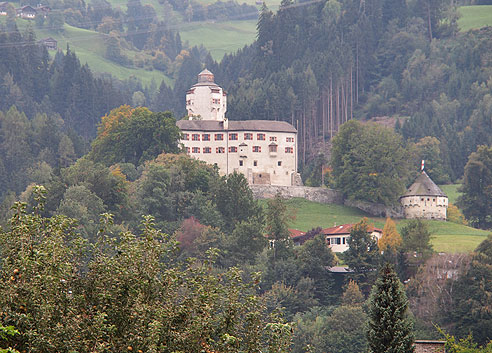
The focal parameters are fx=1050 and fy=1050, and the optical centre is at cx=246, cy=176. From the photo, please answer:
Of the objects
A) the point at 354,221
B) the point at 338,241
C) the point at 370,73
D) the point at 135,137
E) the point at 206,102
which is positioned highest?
the point at 206,102

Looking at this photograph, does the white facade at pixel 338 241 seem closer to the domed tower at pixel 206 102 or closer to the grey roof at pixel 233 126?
the grey roof at pixel 233 126

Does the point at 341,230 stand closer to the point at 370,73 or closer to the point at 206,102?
the point at 206,102

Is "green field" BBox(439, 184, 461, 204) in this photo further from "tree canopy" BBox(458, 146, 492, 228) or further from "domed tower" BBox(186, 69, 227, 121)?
"domed tower" BBox(186, 69, 227, 121)

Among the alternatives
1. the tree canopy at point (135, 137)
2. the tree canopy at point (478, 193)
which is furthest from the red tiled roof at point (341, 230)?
the tree canopy at point (135, 137)

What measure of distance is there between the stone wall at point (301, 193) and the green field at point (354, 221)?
868 mm

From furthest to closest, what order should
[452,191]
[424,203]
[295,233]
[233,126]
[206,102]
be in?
[452,191]
[206,102]
[233,126]
[424,203]
[295,233]

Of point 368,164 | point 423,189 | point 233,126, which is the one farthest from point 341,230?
point 233,126

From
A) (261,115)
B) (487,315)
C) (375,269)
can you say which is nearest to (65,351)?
(487,315)

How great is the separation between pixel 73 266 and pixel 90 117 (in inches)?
6144

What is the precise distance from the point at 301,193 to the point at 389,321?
80199 mm

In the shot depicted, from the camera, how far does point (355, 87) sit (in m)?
176

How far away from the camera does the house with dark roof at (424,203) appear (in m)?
116

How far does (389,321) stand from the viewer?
37.3 meters

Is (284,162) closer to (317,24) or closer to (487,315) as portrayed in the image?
(487,315)
